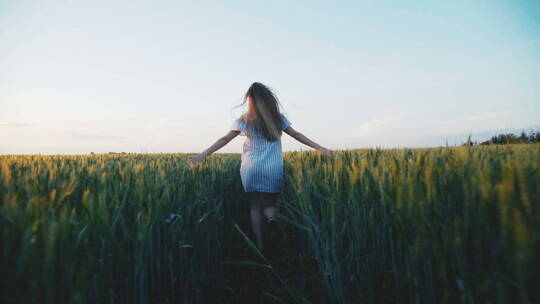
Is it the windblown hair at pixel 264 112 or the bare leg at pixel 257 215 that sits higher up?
the windblown hair at pixel 264 112

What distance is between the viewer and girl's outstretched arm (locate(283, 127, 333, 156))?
3.72 metres

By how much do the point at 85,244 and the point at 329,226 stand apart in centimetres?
130

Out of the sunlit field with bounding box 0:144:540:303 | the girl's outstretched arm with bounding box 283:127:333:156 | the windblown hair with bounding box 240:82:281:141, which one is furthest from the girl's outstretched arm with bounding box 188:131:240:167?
A: the sunlit field with bounding box 0:144:540:303

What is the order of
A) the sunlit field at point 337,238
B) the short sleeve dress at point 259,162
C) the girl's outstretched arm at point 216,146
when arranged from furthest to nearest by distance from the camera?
the short sleeve dress at point 259,162, the girl's outstretched arm at point 216,146, the sunlit field at point 337,238

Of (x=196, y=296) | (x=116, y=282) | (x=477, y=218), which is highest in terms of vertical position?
(x=477, y=218)

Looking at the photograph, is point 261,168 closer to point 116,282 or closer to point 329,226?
point 329,226

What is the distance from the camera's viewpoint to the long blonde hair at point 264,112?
3.86m

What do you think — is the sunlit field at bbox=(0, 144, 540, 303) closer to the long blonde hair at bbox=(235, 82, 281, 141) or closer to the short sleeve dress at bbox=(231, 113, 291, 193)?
the short sleeve dress at bbox=(231, 113, 291, 193)

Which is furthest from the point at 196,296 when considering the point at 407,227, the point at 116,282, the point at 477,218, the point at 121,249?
the point at 477,218

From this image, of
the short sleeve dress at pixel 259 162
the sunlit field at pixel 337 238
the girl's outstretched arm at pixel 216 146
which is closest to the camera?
the sunlit field at pixel 337 238

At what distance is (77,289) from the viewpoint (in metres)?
0.98

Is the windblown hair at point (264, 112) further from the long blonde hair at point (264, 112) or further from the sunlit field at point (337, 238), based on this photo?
the sunlit field at point (337, 238)

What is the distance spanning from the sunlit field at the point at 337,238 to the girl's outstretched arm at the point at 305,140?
1320mm

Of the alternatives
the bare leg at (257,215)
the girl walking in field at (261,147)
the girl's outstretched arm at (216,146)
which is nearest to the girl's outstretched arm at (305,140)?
the girl walking in field at (261,147)
